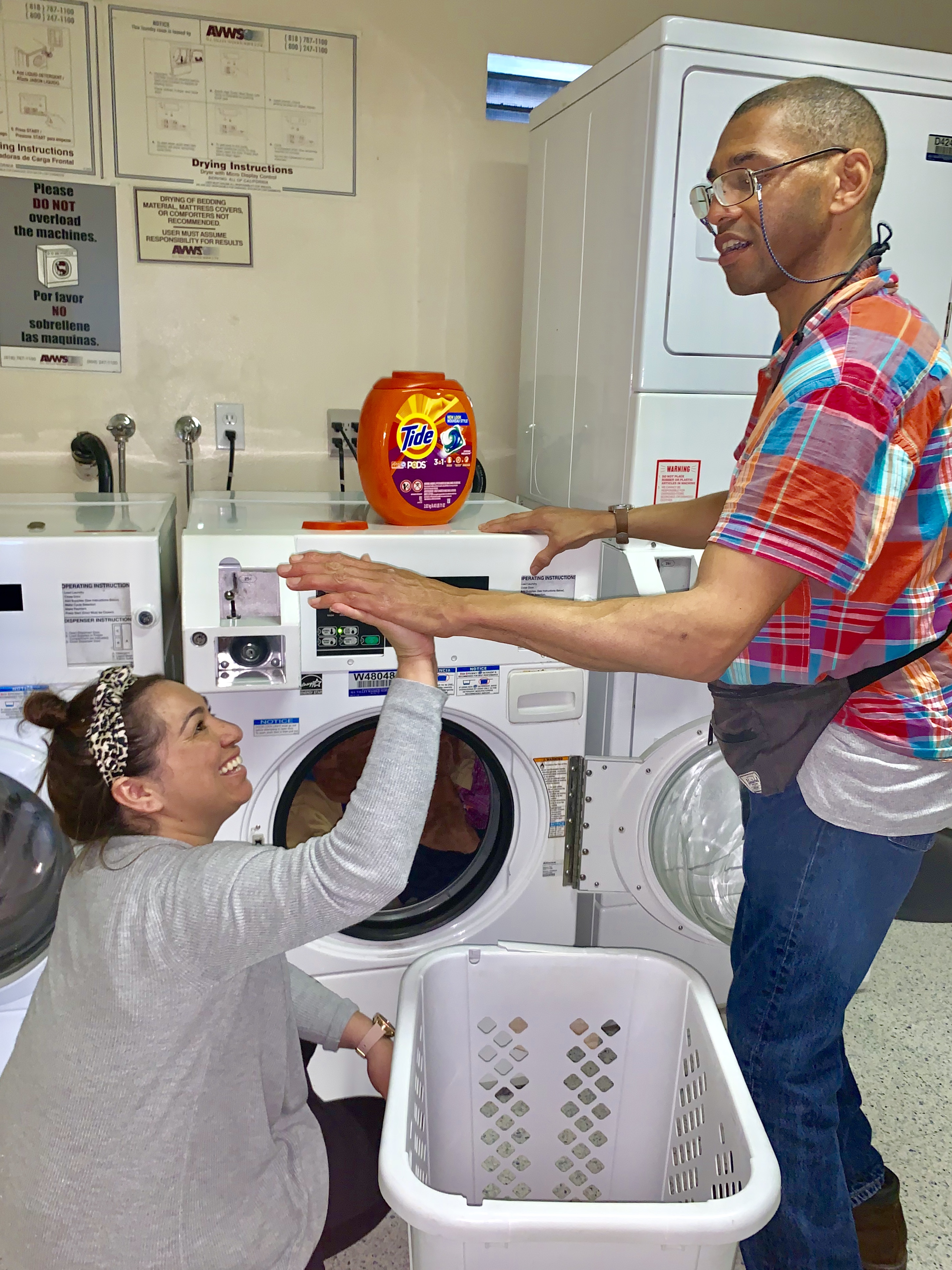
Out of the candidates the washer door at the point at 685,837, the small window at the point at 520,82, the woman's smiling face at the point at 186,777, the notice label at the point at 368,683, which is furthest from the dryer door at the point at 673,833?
the small window at the point at 520,82

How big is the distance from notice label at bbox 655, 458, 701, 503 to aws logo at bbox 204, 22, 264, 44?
146 centimetres

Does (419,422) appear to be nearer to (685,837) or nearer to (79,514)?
(79,514)

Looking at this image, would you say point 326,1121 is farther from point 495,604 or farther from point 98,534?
point 98,534

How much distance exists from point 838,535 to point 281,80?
203 cm

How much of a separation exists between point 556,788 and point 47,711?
965 mm

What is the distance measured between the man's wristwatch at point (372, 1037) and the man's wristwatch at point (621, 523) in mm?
861

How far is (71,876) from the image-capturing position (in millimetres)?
1129

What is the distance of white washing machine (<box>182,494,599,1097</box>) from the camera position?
162 centimetres

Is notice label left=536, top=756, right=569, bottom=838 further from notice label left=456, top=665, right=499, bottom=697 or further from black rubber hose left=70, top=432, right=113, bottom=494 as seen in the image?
black rubber hose left=70, top=432, right=113, bottom=494

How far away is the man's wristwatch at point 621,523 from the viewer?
1667 mm

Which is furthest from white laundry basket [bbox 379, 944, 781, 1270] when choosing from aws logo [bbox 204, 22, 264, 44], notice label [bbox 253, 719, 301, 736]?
aws logo [bbox 204, 22, 264, 44]

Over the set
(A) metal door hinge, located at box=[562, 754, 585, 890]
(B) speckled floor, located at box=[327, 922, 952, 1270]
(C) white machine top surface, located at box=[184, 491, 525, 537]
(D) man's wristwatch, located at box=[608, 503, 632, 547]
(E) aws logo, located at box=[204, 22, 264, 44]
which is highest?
(E) aws logo, located at box=[204, 22, 264, 44]

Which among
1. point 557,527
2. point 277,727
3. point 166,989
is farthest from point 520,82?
point 166,989

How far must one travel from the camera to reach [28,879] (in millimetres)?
1735
